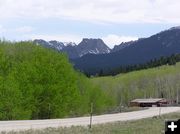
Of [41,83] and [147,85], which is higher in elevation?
[147,85]

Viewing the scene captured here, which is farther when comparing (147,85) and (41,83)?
(147,85)

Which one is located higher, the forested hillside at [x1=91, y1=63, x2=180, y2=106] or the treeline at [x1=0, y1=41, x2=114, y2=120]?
the forested hillside at [x1=91, y1=63, x2=180, y2=106]

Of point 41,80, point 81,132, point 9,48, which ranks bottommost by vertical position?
point 81,132

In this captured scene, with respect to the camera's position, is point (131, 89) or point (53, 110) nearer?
point (53, 110)

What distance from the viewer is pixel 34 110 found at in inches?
2435

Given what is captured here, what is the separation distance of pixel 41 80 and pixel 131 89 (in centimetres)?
12490

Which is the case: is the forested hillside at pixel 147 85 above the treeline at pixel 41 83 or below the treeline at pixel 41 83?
above

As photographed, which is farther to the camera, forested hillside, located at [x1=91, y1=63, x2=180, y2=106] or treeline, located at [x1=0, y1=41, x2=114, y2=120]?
forested hillside, located at [x1=91, y1=63, x2=180, y2=106]

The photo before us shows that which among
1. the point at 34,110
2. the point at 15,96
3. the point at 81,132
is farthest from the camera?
the point at 34,110

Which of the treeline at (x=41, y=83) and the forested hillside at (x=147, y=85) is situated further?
the forested hillside at (x=147, y=85)

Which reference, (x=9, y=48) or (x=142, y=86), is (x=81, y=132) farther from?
(x=142, y=86)

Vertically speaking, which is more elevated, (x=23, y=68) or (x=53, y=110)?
(x=23, y=68)

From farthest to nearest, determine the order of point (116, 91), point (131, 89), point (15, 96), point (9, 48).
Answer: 1. point (131, 89)
2. point (116, 91)
3. point (9, 48)
4. point (15, 96)

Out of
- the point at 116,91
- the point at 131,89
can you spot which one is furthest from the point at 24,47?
the point at 131,89
